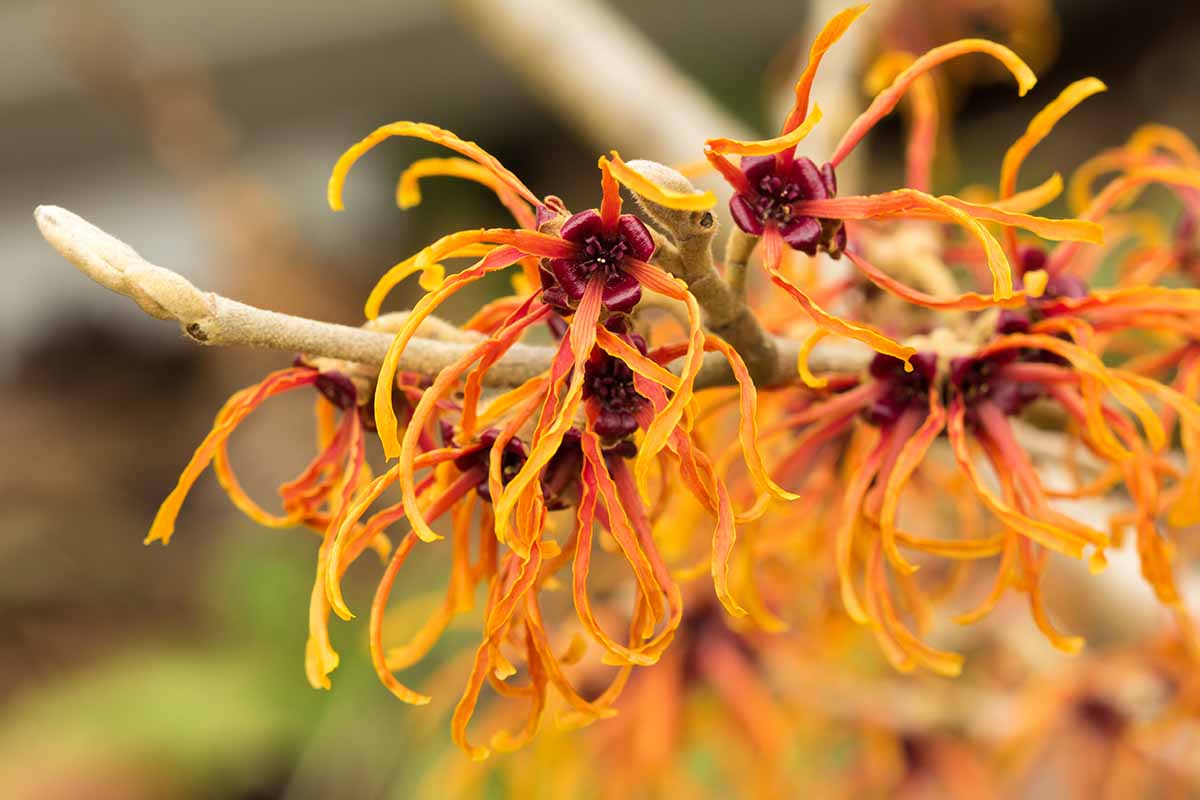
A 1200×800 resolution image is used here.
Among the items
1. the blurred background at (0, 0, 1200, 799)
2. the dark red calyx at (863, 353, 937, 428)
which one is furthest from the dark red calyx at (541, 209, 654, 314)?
the blurred background at (0, 0, 1200, 799)

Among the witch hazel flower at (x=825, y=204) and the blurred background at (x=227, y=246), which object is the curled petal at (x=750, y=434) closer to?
the witch hazel flower at (x=825, y=204)

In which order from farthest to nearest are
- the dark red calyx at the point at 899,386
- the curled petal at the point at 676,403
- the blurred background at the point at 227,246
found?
the blurred background at the point at 227,246, the dark red calyx at the point at 899,386, the curled petal at the point at 676,403

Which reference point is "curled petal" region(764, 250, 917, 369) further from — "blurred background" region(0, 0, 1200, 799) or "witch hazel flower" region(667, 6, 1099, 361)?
"blurred background" region(0, 0, 1200, 799)

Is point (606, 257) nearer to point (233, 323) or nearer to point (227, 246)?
point (233, 323)

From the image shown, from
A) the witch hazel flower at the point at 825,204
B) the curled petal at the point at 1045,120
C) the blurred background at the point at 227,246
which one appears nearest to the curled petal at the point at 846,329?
the witch hazel flower at the point at 825,204

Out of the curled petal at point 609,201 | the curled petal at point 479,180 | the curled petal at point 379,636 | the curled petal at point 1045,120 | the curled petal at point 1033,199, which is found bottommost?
the curled petal at point 379,636

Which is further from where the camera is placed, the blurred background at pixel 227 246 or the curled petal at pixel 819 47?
the blurred background at pixel 227 246

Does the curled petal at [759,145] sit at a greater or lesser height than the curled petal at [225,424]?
Answer: greater

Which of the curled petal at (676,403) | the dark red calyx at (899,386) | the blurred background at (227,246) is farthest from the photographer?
the blurred background at (227,246)
